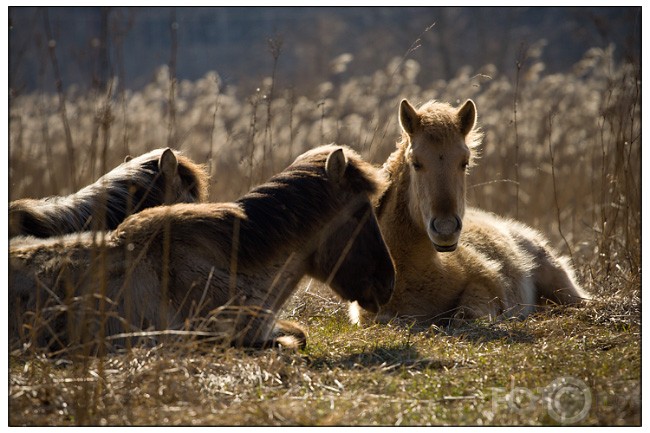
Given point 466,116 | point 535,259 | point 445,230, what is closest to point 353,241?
point 445,230

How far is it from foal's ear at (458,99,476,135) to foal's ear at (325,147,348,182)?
128 cm

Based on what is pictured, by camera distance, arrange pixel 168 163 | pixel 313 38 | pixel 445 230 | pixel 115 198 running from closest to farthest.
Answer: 1. pixel 445 230
2. pixel 115 198
3. pixel 168 163
4. pixel 313 38

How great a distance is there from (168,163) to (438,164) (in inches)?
71.8

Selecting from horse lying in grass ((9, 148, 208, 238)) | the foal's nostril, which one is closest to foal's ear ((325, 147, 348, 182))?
the foal's nostril

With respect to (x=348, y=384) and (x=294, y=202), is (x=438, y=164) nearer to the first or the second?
(x=294, y=202)

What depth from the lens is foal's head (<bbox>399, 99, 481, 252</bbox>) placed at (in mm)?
5055

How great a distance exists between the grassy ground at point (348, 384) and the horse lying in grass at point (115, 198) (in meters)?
1.24

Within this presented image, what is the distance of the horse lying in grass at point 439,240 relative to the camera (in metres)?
5.16

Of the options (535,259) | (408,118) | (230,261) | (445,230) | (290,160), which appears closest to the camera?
(230,261)

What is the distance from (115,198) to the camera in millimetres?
5305

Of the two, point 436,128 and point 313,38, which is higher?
point 313,38

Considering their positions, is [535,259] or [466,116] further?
[535,259]

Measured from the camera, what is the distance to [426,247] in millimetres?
5633

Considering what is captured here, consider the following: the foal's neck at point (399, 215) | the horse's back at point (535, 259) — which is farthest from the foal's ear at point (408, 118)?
the horse's back at point (535, 259)
